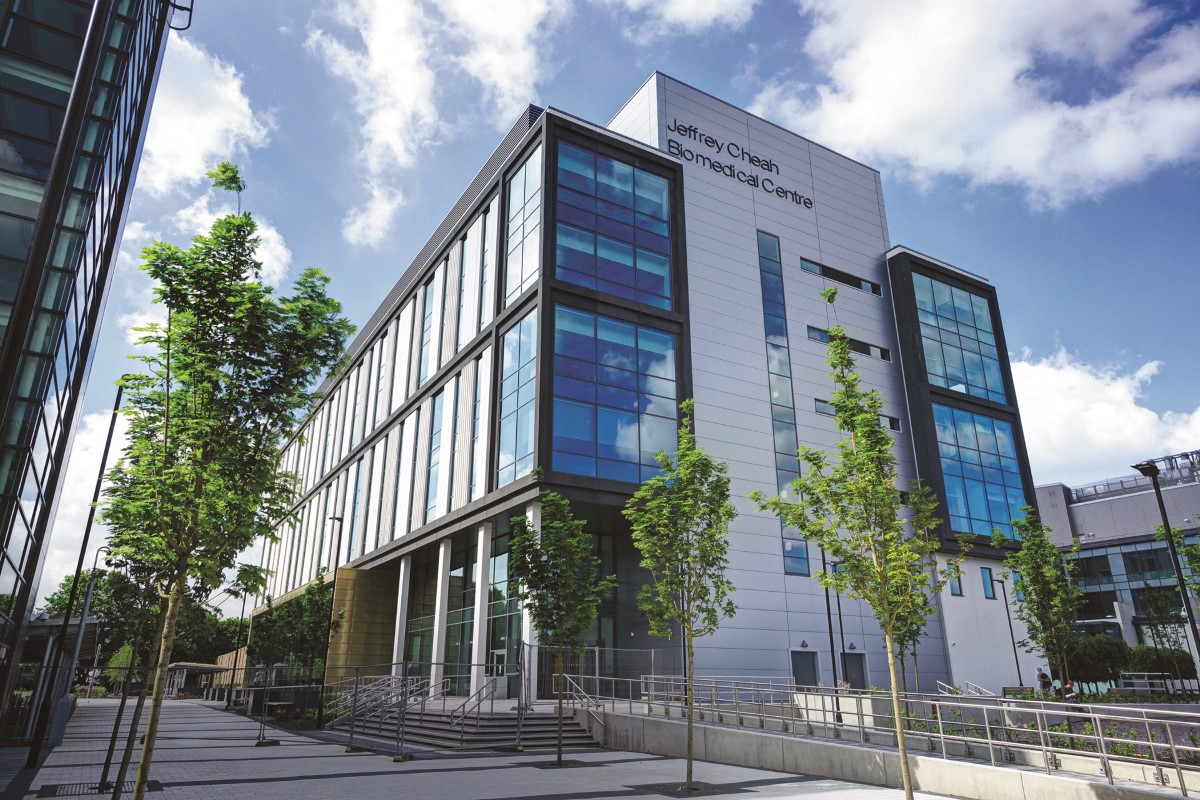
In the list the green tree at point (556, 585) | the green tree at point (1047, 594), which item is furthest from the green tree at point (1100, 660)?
the green tree at point (556, 585)

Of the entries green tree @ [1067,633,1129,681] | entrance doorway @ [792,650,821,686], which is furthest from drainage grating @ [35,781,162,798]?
green tree @ [1067,633,1129,681]

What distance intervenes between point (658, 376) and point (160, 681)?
26.5 meters

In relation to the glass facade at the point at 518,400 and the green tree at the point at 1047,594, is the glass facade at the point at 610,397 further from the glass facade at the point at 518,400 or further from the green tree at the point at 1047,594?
the green tree at the point at 1047,594

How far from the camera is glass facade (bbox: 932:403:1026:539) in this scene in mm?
41594

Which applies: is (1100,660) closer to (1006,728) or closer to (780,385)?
(780,385)

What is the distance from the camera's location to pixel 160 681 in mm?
8391

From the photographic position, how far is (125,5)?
1606 cm

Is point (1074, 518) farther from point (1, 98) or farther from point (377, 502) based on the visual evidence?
point (1, 98)

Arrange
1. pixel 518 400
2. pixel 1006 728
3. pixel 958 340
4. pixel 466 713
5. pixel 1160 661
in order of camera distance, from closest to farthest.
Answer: pixel 1006 728 → pixel 466 713 → pixel 518 400 → pixel 958 340 → pixel 1160 661

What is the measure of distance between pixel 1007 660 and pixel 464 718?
107 ft

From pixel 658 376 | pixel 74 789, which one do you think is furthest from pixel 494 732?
pixel 658 376

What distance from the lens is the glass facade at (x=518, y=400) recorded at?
30406 mm

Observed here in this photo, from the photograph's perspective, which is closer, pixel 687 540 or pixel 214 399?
pixel 214 399

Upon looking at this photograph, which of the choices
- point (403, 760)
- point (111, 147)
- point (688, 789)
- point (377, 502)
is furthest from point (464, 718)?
point (377, 502)
